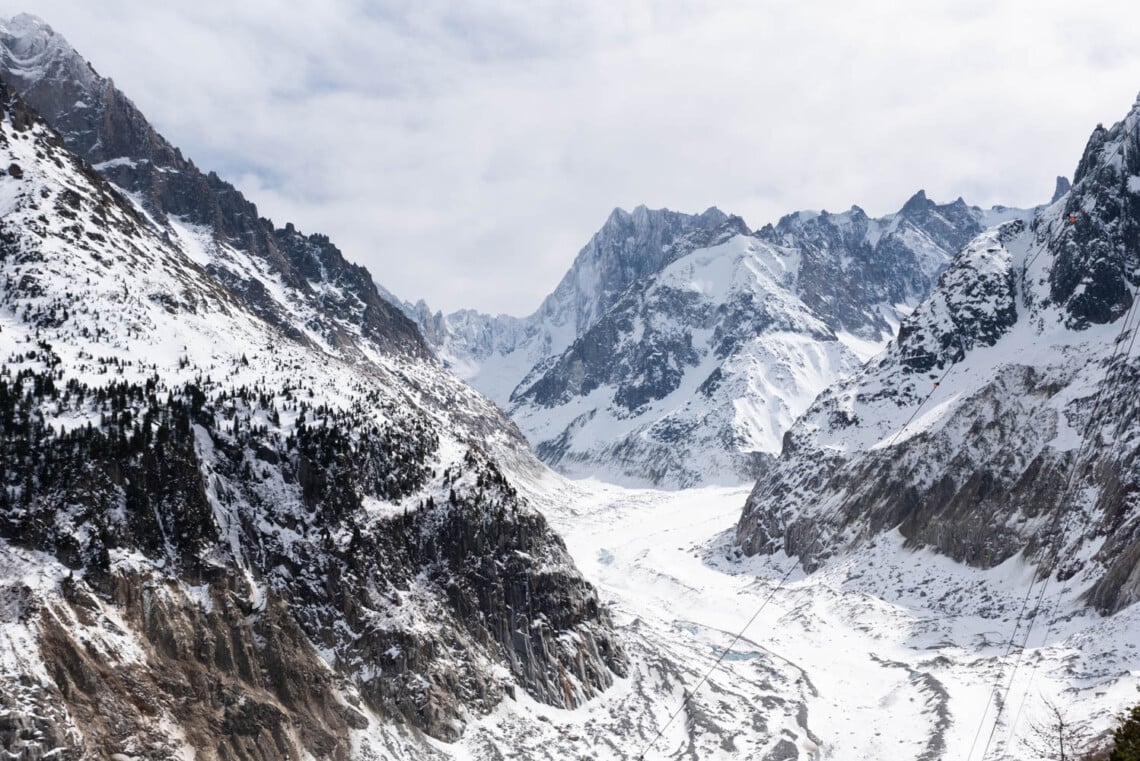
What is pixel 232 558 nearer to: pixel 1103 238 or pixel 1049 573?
pixel 1049 573

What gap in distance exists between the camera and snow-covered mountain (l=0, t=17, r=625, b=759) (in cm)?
6234

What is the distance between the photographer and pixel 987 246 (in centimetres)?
19412

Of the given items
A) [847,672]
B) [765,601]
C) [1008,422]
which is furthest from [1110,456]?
[765,601]

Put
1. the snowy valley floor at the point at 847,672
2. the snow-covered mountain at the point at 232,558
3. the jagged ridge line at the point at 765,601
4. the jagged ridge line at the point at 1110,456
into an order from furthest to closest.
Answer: the jagged ridge line at the point at 1110,456
the jagged ridge line at the point at 765,601
the snowy valley floor at the point at 847,672
the snow-covered mountain at the point at 232,558

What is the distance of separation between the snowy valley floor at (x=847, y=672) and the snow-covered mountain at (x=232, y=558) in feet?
17.2

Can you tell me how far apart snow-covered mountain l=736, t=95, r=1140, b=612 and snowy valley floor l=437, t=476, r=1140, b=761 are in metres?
6.17

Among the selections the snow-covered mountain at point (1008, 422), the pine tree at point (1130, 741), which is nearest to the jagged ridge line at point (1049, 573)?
the snow-covered mountain at point (1008, 422)

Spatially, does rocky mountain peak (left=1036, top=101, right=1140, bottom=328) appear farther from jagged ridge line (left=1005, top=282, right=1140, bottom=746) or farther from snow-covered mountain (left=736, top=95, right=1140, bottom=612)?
jagged ridge line (left=1005, top=282, right=1140, bottom=746)

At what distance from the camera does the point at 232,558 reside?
74.9m

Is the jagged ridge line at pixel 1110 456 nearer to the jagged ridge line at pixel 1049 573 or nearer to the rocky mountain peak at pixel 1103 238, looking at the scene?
the jagged ridge line at pixel 1049 573

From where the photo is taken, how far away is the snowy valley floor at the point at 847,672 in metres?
82.5

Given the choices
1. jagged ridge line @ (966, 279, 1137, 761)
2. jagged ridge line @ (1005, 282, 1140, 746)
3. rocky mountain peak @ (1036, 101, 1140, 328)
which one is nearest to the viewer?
jagged ridge line @ (966, 279, 1137, 761)

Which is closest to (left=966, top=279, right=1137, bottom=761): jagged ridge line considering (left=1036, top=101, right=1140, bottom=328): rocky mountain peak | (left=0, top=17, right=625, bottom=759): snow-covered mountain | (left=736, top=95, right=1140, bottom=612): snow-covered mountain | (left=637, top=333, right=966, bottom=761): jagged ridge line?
(left=736, top=95, right=1140, bottom=612): snow-covered mountain

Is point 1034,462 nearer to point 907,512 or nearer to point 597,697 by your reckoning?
point 907,512
